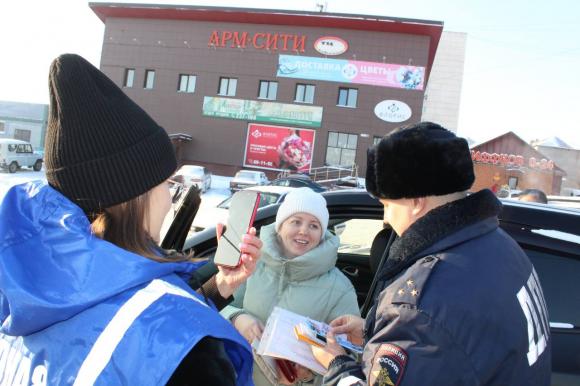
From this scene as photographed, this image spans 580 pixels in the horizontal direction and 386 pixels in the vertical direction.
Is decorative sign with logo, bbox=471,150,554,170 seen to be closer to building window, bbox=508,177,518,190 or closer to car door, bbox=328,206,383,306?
building window, bbox=508,177,518,190

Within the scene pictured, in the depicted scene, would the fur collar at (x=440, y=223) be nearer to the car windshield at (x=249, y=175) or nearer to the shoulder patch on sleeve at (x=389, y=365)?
the shoulder patch on sleeve at (x=389, y=365)

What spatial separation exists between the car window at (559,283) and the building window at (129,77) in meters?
35.6

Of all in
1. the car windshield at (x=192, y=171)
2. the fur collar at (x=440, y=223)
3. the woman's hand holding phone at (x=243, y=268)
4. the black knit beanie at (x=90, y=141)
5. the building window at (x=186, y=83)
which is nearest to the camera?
the black knit beanie at (x=90, y=141)

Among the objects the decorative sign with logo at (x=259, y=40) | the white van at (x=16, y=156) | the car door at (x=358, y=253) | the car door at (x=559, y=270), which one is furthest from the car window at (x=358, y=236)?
the decorative sign with logo at (x=259, y=40)

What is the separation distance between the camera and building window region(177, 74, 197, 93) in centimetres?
3281

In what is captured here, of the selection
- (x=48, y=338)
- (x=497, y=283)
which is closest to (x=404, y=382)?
(x=497, y=283)

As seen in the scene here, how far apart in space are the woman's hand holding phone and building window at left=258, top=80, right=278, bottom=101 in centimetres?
3109

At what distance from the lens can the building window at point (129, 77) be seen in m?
33.7

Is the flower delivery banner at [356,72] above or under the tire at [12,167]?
above

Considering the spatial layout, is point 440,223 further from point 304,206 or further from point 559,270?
point 304,206

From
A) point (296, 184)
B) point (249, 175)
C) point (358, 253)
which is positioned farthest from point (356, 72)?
point (358, 253)

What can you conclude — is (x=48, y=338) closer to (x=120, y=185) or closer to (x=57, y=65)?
(x=120, y=185)

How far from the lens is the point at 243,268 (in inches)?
58.7

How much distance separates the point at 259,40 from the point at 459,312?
3313cm
